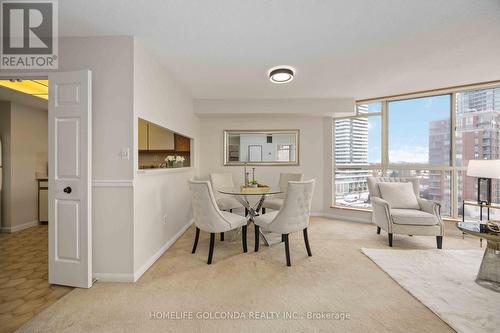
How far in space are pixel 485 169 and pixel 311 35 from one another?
2936mm

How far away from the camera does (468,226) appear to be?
2250 millimetres

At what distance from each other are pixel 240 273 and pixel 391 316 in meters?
1.38

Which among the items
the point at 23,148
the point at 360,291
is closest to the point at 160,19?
the point at 360,291

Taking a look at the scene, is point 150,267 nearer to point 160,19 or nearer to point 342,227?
point 160,19

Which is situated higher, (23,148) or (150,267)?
(23,148)

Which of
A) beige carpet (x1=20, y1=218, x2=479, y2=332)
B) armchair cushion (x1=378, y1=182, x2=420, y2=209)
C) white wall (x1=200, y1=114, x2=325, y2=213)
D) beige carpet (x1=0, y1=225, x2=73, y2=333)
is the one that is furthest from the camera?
white wall (x1=200, y1=114, x2=325, y2=213)

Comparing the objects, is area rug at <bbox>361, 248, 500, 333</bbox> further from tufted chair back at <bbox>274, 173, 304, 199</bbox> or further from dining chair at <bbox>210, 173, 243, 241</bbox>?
dining chair at <bbox>210, 173, 243, 241</bbox>

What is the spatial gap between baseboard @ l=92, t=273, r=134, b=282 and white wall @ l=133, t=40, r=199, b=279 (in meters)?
0.08

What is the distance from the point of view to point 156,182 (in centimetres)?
265

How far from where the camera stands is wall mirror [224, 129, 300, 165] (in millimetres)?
4707

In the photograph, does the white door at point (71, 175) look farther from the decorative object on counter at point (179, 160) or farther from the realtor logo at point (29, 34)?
the decorative object on counter at point (179, 160)

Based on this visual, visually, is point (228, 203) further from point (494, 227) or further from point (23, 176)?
point (23, 176)

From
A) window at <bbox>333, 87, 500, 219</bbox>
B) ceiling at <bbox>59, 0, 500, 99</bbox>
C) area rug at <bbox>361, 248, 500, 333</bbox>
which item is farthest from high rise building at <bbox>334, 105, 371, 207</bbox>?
area rug at <bbox>361, 248, 500, 333</bbox>

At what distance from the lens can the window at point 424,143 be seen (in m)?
3.51
